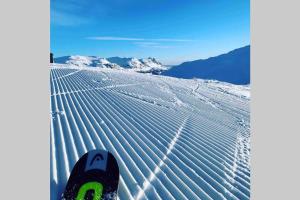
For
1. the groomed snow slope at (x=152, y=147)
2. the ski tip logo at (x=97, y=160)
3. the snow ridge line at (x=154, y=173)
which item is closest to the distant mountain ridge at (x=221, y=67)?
the groomed snow slope at (x=152, y=147)

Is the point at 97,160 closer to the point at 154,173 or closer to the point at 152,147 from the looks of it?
the point at 154,173

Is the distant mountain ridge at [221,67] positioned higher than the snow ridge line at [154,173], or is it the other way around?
the distant mountain ridge at [221,67]

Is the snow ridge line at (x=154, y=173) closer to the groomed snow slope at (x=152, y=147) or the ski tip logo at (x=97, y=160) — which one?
the groomed snow slope at (x=152, y=147)

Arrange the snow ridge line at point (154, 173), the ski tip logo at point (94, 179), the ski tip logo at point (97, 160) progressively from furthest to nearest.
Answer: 1. the snow ridge line at point (154, 173)
2. the ski tip logo at point (97, 160)
3. the ski tip logo at point (94, 179)

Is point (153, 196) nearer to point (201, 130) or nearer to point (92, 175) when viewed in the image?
point (92, 175)

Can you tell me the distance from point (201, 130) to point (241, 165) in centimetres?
186

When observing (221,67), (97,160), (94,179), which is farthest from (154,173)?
(221,67)

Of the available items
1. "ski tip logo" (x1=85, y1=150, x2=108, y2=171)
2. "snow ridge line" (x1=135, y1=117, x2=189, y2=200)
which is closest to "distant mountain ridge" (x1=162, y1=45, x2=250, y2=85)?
"snow ridge line" (x1=135, y1=117, x2=189, y2=200)

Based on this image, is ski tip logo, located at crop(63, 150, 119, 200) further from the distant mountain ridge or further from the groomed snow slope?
the distant mountain ridge

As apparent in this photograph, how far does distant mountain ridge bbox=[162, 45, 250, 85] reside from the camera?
58.0 metres

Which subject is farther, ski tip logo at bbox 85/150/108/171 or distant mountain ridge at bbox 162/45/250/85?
distant mountain ridge at bbox 162/45/250/85

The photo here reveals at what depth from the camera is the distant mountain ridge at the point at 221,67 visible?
58.0 meters

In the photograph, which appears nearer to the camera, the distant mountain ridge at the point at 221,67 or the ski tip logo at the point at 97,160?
the ski tip logo at the point at 97,160

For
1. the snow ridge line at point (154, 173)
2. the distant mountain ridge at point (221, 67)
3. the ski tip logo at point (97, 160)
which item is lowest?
the snow ridge line at point (154, 173)
